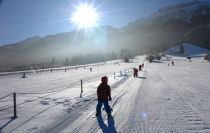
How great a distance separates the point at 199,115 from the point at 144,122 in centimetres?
231

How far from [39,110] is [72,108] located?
1.55 meters

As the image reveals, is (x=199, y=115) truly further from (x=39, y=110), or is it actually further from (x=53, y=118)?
(x=39, y=110)

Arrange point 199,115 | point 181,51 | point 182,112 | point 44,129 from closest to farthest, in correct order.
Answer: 1. point 44,129
2. point 199,115
3. point 182,112
4. point 181,51

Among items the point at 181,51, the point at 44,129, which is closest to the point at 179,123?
the point at 44,129

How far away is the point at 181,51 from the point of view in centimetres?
18888

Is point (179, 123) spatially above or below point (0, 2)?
below

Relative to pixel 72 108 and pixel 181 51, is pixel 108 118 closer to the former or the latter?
pixel 72 108

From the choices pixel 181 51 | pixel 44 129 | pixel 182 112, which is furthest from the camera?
pixel 181 51

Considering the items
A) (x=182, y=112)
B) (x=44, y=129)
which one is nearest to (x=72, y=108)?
(x=44, y=129)

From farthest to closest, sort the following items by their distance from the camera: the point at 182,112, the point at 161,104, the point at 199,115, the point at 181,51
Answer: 1. the point at 181,51
2. the point at 161,104
3. the point at 182,112
4. the point at 199,115

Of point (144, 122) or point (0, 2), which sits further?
point (0, 2)

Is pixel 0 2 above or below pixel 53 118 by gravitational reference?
above

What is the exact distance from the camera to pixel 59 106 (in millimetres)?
11836

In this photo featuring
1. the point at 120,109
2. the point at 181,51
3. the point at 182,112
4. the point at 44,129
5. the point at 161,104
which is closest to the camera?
the point at 44,129
